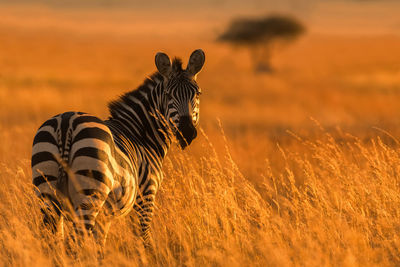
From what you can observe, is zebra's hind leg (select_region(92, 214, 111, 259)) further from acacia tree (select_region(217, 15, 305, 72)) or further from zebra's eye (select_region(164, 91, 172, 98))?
acacia tree (select_region(217, 15, 305, 72))

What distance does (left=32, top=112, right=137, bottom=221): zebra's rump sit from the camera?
4.11 m

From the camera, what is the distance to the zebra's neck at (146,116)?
17.5ft

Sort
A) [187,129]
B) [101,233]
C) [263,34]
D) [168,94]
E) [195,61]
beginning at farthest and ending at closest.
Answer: [263,34], [195,61], [168,94], [187,129], [101,233]

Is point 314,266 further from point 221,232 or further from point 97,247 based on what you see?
point 97,247

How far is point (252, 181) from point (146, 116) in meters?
4.43

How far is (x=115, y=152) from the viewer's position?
4410mm

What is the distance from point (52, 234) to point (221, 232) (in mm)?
1814

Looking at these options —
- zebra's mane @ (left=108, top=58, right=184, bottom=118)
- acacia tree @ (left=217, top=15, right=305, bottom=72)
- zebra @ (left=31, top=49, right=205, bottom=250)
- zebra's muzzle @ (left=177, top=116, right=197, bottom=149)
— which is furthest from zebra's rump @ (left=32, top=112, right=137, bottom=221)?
acacia tree @ (left=217, top=15, right=305, bottom=72)

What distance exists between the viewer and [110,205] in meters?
4.50

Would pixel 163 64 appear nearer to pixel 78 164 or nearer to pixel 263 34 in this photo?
pixel 78 164

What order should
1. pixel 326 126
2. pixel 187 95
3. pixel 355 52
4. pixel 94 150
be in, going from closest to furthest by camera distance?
pixel 94 150 < pixel 187 95 < pixel 326 126 < pixel 355 52

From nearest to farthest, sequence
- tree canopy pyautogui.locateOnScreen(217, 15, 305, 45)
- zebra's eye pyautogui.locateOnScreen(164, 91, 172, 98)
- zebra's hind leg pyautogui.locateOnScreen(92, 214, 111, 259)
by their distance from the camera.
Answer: zebra's hind leg pyautogui.locateOnScreen(92, 214, 111, 259) < zebra's eye pyautogui.locateOnScreen(164, 91, 172, 98) < tree canopy pyautogui.locateOnScreen(217, 15, 305, 45)

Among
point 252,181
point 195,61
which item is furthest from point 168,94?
point 252,181

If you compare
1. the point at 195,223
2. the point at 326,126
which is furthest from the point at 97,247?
the point at 326,126
